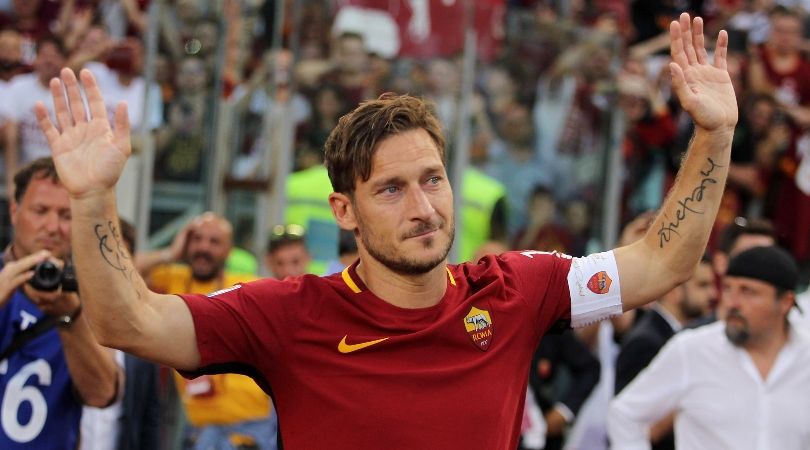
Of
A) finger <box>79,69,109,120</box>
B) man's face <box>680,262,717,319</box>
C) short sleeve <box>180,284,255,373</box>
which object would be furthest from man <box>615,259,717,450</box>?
finger <box>79,69,109,120</box>

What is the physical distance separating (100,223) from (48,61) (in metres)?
6.80

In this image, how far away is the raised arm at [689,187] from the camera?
4.12m

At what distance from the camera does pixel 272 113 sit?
977 centimetres

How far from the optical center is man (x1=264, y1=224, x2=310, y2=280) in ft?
28.3

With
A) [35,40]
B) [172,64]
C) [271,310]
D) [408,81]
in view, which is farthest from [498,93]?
[271,310]

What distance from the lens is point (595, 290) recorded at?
415 centimetres

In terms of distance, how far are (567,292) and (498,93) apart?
5.94m

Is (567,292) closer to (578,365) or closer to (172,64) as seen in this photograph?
(578,365)

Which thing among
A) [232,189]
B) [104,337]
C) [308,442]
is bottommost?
[232,189]

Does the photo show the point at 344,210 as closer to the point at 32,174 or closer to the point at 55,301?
the point at 55,301

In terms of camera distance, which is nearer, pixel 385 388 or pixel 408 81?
pixel 385 388

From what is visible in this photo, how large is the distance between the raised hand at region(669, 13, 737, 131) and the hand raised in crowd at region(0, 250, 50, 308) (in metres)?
2.22

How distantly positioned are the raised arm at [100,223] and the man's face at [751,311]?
3.46 meters

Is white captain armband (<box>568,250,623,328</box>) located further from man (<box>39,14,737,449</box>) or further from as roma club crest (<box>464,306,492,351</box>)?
as roma club crest (<box>464,306,492,351</box>)
